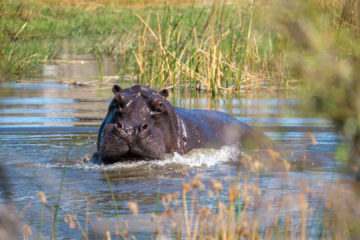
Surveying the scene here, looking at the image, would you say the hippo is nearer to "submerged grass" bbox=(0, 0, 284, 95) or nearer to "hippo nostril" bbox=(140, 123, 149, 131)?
"hippo nostril" bbox=(140, 123, 149, 131)

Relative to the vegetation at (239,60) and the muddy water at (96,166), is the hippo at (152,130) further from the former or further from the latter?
the vegetation at (239,60)

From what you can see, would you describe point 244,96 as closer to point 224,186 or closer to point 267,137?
point 267,137

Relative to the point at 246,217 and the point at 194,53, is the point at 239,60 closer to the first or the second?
the point at 194,53

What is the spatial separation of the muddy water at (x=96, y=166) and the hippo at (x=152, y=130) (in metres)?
0.14

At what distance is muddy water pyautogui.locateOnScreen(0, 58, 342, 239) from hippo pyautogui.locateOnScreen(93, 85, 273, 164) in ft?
0.47

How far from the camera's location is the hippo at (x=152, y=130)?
17.1 ft

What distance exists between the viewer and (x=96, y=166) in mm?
5465

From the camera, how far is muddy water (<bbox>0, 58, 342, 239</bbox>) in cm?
403

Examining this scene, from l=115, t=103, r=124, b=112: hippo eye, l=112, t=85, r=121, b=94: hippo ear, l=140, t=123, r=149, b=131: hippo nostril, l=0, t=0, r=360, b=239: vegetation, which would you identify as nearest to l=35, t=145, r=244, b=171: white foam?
l=140, t=123, r=149, b=131: hippo nostril

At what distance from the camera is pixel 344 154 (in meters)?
2.18

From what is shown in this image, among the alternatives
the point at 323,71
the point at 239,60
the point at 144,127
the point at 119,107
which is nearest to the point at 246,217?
the point at 323,71

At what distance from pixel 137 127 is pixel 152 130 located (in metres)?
0.17

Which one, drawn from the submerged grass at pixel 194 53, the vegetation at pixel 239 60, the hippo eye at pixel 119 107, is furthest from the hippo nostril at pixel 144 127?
the submerged grass at pixel 194 53

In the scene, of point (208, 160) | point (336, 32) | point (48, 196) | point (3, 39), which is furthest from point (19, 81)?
point (336, 32)
